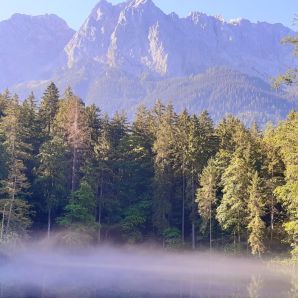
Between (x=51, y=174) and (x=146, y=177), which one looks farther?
(x=146, y=177)

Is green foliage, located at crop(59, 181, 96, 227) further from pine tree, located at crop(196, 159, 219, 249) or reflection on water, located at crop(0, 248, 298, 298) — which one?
pine tree, located at crop(196, 159, 219, 249)

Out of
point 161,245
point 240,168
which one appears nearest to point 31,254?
point 161,245

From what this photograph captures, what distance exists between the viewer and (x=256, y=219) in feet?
188

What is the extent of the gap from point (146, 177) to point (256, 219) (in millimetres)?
18595

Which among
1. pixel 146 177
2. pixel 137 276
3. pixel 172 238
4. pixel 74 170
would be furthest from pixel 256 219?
pixel 74 170

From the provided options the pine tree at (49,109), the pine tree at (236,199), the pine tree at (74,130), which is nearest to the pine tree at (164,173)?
the pine tree at (236,199)

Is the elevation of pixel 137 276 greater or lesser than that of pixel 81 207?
lesser

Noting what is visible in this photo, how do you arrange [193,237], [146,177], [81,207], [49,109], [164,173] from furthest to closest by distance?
[49,109] → [146,177] → [164,173] → [193,237] → [81,207]

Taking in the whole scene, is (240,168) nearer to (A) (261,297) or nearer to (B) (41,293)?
(A) (261,297)

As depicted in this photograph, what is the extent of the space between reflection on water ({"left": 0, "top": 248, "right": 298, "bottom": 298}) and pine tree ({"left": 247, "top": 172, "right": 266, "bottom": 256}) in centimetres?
190

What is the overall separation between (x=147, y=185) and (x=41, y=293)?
39.7 m

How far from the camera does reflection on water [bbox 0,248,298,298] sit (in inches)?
1330

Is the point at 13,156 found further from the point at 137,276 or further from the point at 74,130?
the point at 137,276

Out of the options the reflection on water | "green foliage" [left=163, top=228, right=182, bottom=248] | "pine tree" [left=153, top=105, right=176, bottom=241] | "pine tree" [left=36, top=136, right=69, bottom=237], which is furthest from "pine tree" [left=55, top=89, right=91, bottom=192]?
"green foliage" [left=163, top=228, right=182, bottom=248]
